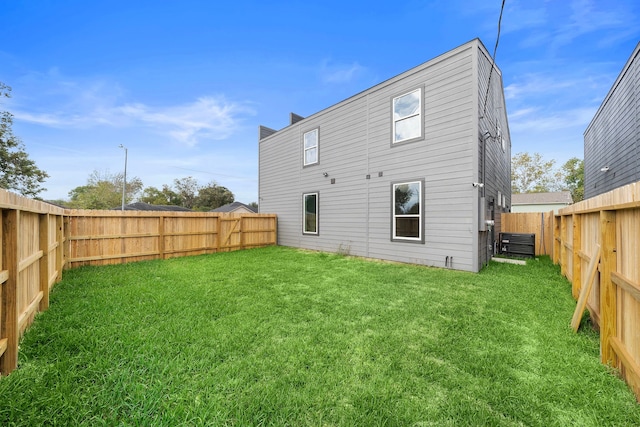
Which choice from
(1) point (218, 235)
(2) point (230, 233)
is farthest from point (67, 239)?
(2) point (230, 233)

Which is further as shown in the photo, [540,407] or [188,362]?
[188,362]

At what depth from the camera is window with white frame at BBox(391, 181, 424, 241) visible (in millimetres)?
6406

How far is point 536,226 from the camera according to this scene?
28.5ft

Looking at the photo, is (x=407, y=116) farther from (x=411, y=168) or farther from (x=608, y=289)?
(x=608, y=289)

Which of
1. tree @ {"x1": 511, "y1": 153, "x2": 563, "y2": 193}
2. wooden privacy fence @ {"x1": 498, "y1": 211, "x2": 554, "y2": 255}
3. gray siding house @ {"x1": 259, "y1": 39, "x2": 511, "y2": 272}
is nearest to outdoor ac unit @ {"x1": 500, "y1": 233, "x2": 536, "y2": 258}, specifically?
gray siding house @ {"x1": 259, "y1": 39, "x2": 511, "y2": 272}

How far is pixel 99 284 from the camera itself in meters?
4.48

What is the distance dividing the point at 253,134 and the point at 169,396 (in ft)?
78.7

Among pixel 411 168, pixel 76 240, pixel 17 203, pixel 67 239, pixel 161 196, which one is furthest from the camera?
pixel 161 196

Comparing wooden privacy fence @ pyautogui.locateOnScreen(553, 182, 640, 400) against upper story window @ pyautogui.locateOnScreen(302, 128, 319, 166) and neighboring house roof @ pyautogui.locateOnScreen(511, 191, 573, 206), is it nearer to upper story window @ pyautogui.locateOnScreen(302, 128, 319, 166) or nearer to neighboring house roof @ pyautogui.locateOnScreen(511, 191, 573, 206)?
upper story window @ pyautogui.locateOnScreen(302, 128, 319, 166)

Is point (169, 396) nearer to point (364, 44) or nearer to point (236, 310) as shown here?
point (236, 310)

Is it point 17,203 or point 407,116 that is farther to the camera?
point 407,116

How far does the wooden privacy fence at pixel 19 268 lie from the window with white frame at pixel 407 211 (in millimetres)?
6598

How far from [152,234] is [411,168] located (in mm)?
7695

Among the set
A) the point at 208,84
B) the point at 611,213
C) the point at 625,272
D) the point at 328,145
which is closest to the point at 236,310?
the point at 625,272
